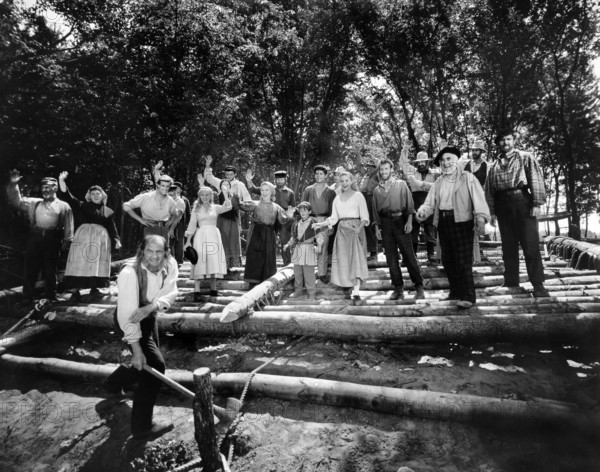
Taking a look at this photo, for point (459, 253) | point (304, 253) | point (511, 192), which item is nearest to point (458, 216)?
point (459, 253)

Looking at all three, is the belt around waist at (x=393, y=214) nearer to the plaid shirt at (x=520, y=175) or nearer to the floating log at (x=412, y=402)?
the plaid shirt at (x=520, y=175)

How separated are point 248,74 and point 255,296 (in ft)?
43.2

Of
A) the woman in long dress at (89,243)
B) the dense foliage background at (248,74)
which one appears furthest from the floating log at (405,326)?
the dense foliage background at (248,74)

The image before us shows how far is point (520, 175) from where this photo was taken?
5172 millimetres

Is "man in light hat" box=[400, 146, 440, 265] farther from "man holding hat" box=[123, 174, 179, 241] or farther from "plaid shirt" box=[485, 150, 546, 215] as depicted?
"man holding hat" box=[123, 174, 179, 241]

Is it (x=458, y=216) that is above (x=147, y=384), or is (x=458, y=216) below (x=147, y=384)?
above

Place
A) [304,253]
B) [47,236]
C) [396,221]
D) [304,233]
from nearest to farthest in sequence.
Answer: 1. [396,221]
2. [304,253]
3. [304,233]
4. [47,236]

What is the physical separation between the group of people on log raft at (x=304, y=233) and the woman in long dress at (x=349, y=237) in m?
0.02

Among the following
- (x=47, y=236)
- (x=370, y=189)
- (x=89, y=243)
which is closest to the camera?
(x=89, y=243)

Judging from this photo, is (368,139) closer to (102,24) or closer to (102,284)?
(102,24)

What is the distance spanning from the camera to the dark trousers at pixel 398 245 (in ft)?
18.7

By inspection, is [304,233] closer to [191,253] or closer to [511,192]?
[191,253]

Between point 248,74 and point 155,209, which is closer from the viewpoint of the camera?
point 155,209

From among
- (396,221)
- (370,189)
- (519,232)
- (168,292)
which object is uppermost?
(370,189)
